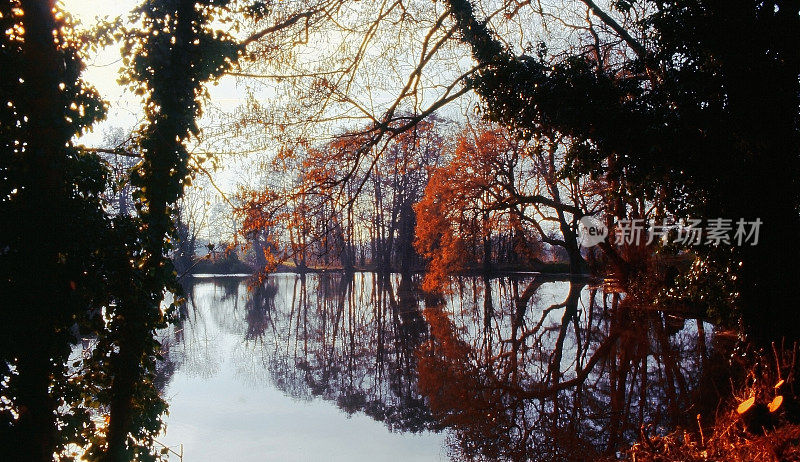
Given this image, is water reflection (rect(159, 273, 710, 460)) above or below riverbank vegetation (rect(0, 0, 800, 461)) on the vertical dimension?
below

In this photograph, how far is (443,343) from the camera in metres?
10.4

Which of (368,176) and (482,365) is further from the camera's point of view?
(482,365)

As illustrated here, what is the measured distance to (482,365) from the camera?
8578mm

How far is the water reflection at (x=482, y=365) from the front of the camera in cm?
582

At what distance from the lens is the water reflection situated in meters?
5.82

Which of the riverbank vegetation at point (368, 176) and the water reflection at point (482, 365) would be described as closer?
the riverbank vegetation at point (368, 176)

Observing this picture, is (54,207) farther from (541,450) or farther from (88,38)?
(541,450)

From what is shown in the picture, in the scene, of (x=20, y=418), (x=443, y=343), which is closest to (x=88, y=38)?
(x=20, y=418)

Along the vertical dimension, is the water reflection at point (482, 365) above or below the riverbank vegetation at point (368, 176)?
below

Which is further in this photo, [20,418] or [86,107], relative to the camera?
[86,107]

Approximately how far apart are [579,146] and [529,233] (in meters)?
16.2

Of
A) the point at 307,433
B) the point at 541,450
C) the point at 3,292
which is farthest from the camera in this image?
the point at 307,433

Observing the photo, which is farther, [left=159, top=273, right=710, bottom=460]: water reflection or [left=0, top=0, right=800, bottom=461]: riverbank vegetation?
[left=159, top=273, right=710, bottom=460]: water reflection

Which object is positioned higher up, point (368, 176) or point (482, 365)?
point (368, 176)
